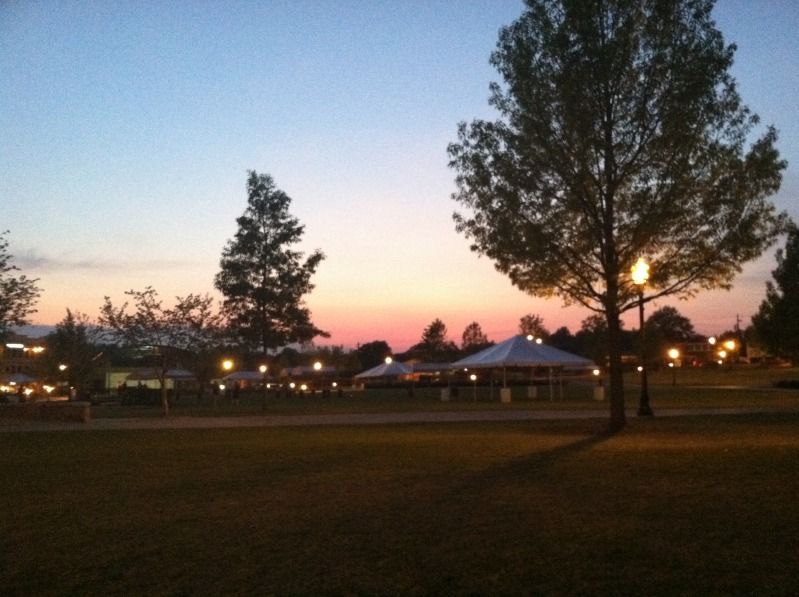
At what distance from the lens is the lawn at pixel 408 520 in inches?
286

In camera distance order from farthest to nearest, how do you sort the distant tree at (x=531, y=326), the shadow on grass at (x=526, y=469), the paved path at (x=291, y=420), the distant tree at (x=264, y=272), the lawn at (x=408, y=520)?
the distant tree at (x=531, y=326), the distant tree at (x=264, y=272), the paved path at (x=291, y=420), the shadow on grass at (x=526, y=469), the lawn at (x=408, y=520)

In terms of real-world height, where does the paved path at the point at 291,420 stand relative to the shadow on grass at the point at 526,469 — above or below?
above

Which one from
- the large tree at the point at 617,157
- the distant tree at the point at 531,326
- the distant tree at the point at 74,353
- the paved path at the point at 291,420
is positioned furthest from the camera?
the distant tree at the point at 531,326

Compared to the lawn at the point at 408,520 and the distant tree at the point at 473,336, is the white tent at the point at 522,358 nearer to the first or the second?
the lawn at the point at 408,520

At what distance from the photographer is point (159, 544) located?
8773 millimetres

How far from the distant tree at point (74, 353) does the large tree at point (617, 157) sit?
40.1m

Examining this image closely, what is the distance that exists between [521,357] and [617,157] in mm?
24525

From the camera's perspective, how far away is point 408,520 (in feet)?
31.8

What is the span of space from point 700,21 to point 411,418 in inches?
631

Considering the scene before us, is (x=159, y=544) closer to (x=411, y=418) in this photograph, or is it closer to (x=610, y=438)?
(x=610, y=438)

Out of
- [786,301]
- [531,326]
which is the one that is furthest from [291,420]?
[531,326]

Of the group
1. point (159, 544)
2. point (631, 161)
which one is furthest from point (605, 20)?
point (159, 544)

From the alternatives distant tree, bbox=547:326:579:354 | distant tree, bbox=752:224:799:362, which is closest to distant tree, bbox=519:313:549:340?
distant tree, bbox=547:326:579:354

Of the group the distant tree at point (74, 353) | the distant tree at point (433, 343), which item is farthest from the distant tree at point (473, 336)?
the distant tree at point (74, 353)
